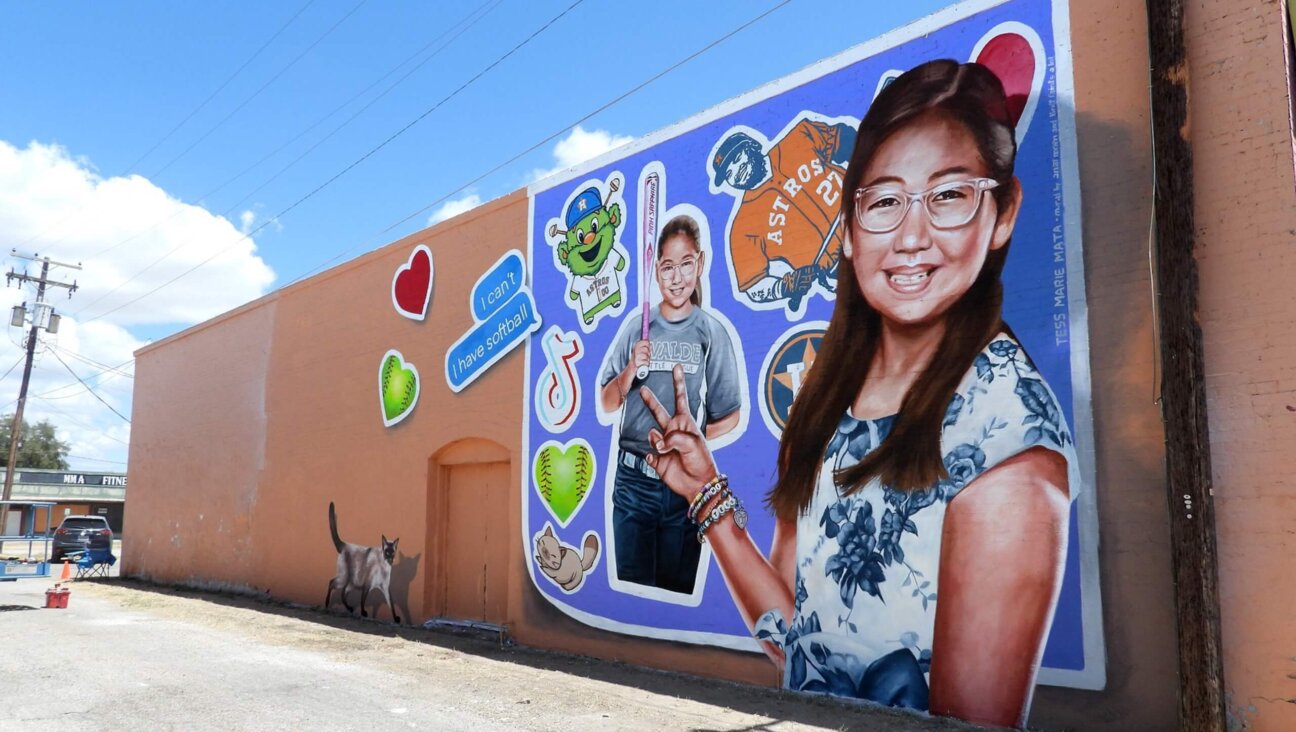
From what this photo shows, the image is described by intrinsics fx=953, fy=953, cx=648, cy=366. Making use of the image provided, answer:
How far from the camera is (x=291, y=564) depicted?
1777 centimetres

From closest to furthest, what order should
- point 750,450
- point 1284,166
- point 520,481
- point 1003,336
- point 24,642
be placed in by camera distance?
1. point 1284,166
2. point 1003,336
3. point 750,450
4. point 24,642
5. point 520,481

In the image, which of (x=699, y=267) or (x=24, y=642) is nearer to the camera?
(x=699, y=267)

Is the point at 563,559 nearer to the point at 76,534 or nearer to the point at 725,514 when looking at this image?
the point at 725,514

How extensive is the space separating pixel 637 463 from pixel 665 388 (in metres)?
0.97

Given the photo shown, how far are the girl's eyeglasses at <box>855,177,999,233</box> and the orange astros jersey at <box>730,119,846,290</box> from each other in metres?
0.33

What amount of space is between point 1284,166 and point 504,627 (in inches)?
395

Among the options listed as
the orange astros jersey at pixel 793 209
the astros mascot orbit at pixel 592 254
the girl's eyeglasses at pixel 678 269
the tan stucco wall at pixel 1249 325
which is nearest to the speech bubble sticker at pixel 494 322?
the astros mascot orbit at pixel 592 254

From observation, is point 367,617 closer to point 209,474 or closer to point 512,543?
point 512,543

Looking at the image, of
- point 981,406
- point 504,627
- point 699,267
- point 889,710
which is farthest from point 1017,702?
point 504,627

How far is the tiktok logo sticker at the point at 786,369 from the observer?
372 inches

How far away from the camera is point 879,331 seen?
8898 millimetres

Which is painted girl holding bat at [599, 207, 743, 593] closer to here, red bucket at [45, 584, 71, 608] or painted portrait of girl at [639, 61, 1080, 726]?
→ painted portrait of girl at [639, 61, 1080, 726]

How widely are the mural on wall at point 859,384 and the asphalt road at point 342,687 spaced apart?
0.81 metres

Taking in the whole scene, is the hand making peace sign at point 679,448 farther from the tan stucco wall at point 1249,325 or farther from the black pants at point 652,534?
the tan stucco wall at point 1249,325
